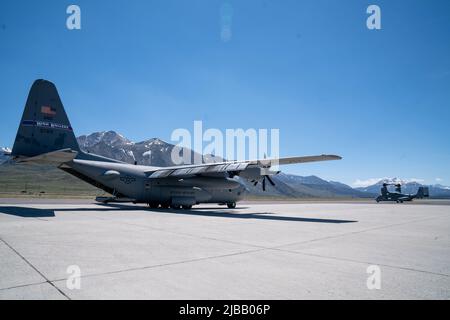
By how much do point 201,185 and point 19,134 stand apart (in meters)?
15.0

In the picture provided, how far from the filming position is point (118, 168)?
2583cm

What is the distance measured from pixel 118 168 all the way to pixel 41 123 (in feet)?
23.1

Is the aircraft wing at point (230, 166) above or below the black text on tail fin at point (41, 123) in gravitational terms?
below

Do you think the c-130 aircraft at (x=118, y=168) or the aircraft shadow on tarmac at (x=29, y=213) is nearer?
the aircraft shadow on tarmac at (x=29, y=213)

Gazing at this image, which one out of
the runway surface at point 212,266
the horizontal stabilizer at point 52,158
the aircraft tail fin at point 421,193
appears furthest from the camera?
the aircraft tail fin at point 421,193

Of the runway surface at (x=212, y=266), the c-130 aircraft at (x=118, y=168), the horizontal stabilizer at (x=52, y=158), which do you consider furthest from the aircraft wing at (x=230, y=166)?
the runway surface at (x=212, y=266)

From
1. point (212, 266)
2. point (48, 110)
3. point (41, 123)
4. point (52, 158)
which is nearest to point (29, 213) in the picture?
point (52, 158)

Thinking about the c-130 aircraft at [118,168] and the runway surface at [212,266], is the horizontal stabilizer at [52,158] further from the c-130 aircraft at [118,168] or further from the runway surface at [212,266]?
the runway surface at [212,266]

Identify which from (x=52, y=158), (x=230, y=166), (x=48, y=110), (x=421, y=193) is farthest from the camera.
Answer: (x=421, y=193)

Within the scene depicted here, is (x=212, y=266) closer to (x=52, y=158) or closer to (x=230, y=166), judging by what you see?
(x=52, y=158)

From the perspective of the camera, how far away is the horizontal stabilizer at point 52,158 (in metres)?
18.3
